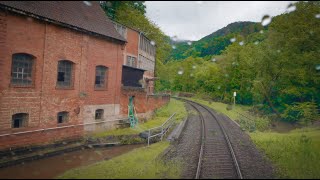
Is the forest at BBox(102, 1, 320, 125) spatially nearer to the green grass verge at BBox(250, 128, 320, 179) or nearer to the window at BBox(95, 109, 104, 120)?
the window at BBox(95, 109, 104, 120)

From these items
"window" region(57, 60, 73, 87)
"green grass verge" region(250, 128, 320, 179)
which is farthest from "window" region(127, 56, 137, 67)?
"green grass verge" region(250, 128, 320, 179)

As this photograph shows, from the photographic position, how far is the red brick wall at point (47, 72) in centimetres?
1268

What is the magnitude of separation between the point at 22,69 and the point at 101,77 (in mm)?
5893

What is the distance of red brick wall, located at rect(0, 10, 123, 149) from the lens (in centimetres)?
1268

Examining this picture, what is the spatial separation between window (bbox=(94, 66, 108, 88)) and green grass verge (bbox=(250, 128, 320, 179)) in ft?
36.3

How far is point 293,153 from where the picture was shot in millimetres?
14367

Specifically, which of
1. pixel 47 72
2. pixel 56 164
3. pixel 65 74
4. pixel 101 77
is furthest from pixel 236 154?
pixel 47 72

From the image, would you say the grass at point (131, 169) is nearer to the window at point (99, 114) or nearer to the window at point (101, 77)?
the window at point (99, 114)

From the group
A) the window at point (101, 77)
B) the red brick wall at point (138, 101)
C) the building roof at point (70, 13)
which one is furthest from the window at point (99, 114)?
the building roof at point (70, 13)

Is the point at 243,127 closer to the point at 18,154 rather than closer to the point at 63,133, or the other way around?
the point at 63,133

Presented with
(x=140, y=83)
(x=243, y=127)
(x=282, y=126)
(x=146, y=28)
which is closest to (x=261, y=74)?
(x=282, y=126)

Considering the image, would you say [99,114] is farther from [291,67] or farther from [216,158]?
[291,67]

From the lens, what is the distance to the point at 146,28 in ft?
132

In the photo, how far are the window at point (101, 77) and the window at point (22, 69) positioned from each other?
4.93 metres
